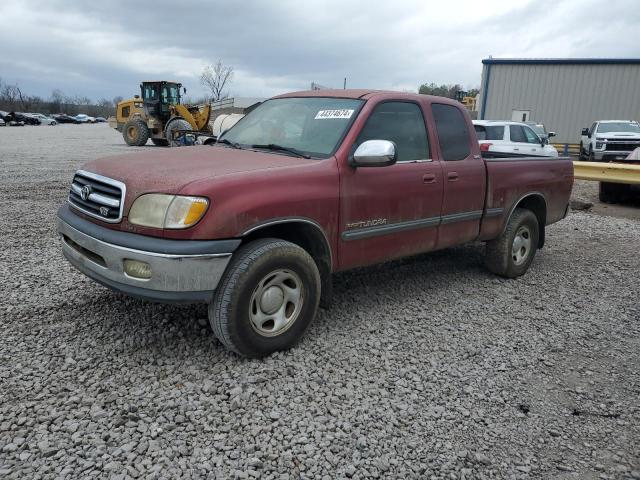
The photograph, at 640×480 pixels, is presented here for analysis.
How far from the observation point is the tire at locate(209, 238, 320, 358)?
3.22 m

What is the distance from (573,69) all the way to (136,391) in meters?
30.8

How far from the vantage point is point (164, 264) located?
3.02 meters

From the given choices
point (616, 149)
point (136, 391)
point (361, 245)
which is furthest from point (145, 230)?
point (616, 149)

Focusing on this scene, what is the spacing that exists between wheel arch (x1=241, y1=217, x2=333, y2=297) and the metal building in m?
28.1

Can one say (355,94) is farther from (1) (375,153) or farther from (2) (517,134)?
(2) (517,134)

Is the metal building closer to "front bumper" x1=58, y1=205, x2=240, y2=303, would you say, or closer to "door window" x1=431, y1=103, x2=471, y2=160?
"door window" x1=431, y1=103, x2=471, y2=160

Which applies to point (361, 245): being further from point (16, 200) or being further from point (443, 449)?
point (16, 200)

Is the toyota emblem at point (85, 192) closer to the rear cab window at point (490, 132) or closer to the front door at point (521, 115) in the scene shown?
the rear cab window at point (490, 132)

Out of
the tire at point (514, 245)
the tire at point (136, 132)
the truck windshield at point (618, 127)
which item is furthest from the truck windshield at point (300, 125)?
the truck windshield at point (618, 127)

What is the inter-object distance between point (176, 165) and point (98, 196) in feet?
Answer: 1.83

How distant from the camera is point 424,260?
20.5ft

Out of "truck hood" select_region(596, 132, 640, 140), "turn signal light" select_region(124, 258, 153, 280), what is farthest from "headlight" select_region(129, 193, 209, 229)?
"truck hood" select_region(596, 132, 640, 140)

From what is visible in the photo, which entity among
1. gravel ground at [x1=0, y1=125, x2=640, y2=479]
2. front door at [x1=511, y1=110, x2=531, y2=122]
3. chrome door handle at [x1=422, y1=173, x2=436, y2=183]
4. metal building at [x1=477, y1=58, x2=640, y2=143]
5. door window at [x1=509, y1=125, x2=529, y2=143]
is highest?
metal building at [x1=477, y1=58, x2=640, y2=143]

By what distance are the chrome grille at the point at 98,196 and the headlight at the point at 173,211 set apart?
0.82 ft
